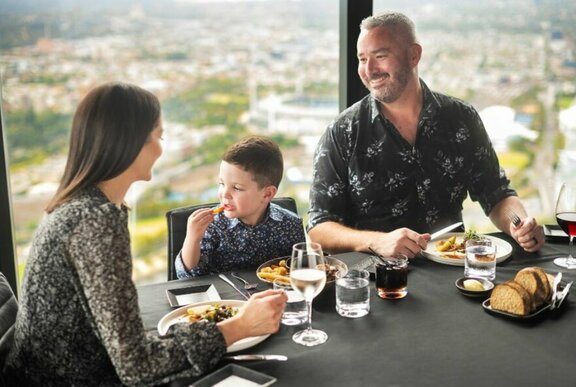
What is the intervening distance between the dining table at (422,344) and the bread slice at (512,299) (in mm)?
22

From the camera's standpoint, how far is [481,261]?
1.83 meters

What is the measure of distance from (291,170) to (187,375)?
1961 millimetres

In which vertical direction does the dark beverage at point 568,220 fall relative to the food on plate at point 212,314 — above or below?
above

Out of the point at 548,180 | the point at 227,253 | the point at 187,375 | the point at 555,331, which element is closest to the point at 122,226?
the point at 187,375

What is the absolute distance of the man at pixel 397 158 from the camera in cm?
259

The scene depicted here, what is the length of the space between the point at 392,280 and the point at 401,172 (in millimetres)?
954

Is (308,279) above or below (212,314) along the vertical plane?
above

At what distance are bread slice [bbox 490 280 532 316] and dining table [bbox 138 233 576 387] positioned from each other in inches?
0.8

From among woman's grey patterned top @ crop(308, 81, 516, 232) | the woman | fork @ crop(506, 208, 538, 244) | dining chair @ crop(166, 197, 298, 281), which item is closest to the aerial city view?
woman's grey patterned top @ crop(308, 81, 516, 232)

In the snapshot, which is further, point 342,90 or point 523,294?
point 342,90

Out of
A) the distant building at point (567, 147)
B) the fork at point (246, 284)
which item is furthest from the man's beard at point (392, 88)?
the distant building at point (567, 147)

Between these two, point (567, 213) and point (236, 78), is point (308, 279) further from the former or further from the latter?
point (236, 78)

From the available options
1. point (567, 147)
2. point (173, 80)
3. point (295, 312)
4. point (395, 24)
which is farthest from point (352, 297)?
point (567, 147)

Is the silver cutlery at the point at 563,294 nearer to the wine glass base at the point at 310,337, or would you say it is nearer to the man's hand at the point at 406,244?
the man's hand at the point at 406,244
